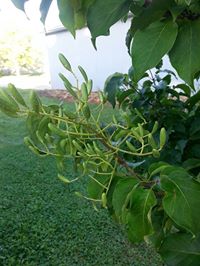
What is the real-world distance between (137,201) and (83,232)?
2.12m

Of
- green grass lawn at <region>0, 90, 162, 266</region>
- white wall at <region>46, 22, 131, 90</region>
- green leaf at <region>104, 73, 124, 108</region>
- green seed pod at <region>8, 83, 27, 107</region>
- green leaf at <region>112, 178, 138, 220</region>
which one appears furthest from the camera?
white wall at <region>46, 22, 131, 90</region>

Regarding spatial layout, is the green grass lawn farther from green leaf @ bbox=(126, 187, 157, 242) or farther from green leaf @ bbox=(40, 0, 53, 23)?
green leaf @ bbox=(40, 0, 53, 23)

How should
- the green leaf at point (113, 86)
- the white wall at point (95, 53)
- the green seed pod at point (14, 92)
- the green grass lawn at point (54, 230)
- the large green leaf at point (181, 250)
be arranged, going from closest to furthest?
the green seed pod at point (14, 92)
the large green leaf at point (181, 250)
the green leaf at point (113, 86)
the green grass lawn at point (54, 230)
the white wall at point (95, 53)

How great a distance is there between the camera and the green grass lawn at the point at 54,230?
2205 mm

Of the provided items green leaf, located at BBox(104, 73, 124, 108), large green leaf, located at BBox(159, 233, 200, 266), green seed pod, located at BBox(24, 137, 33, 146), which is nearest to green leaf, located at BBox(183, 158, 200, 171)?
large green leaf, located at BBox(159, 233, 200, 266)

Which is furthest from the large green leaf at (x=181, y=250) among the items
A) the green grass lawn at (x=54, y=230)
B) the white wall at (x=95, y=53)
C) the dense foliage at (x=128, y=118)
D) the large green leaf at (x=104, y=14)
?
the white wall at (x=95, y=53)

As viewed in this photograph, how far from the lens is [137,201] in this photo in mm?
501

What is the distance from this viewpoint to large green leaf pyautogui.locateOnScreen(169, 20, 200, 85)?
0.45m

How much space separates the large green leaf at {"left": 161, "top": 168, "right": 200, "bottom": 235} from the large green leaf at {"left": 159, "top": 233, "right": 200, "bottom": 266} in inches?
7.7

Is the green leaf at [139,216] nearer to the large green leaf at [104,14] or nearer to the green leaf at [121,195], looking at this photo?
the green leaf at [121,195]

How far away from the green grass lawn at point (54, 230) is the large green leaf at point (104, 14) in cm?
194

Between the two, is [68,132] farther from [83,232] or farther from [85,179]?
[85,179]

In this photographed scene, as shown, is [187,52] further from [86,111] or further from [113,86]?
[113,86]

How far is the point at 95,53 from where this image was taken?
30.1ft
